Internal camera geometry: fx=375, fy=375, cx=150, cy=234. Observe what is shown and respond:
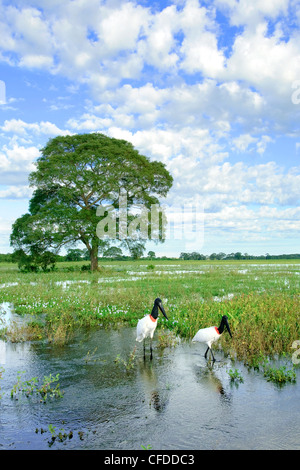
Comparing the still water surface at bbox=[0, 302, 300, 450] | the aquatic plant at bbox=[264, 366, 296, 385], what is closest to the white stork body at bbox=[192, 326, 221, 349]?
the still water surface at bbox=[0, 302, 300, 450]

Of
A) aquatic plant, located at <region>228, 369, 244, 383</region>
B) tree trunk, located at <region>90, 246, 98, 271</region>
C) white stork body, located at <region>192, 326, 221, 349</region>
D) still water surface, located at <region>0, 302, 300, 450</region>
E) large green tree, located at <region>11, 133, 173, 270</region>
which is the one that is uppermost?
large green tree, located at <region>11, 133, 173, 270</region>

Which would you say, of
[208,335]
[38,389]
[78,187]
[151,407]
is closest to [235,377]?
[208,335]

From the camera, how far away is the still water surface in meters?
5.29

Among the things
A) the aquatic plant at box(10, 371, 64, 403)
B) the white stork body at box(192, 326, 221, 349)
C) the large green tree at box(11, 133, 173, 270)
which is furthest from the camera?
the large green tree at box(11, 133, 173, 270)

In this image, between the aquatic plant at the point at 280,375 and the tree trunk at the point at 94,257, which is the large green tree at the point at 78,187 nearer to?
the tree trunk at the point at 94,257

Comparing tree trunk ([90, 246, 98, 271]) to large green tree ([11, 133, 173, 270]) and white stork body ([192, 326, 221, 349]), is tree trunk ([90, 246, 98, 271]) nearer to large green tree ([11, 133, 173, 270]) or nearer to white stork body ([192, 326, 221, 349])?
large green tree ([11, 133, 173, 270])

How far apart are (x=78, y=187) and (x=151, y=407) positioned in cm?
3323

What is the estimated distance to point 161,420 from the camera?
5.86 meters

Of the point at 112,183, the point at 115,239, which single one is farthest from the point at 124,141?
the point at 115,239

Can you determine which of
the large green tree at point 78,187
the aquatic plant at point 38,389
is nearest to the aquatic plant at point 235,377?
the aquatic plant at point 38,389

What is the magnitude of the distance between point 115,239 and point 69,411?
33615mm

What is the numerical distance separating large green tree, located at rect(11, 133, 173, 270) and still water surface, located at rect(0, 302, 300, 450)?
94.7 feet

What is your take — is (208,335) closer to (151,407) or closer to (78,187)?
(151,407)

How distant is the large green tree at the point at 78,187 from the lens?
3741 centimetres
